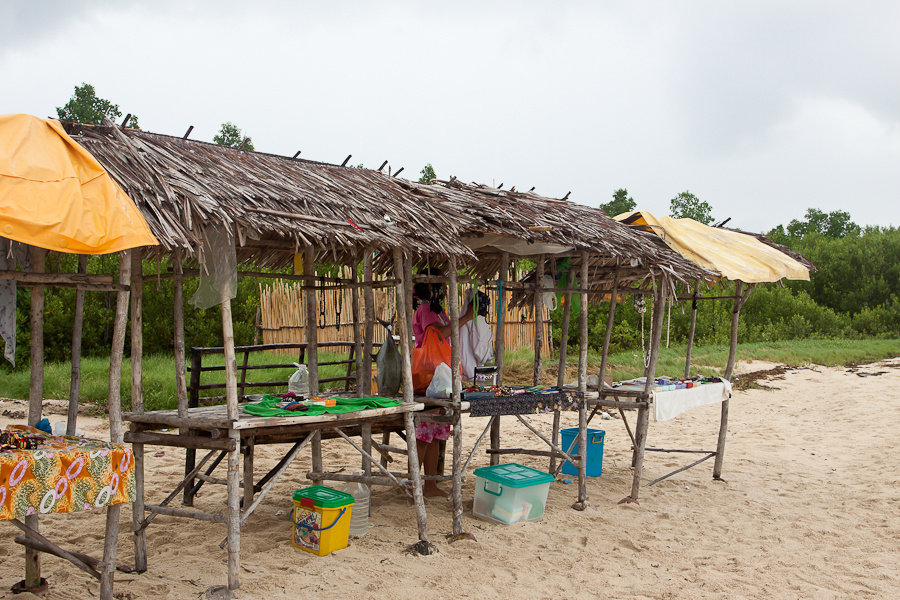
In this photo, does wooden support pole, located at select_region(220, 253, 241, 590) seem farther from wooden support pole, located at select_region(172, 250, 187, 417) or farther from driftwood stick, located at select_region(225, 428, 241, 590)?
wooden support pole, located at select_region(172, 250, 187, 417)

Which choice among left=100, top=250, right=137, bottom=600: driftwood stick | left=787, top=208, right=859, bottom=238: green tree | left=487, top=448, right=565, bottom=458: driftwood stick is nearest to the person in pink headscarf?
left=487, top=448, right=565, bottom=458: driftwood stick

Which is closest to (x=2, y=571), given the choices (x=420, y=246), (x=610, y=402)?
(x=420, y=246)

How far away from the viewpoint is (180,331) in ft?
16.3

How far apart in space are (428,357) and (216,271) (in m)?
2.11

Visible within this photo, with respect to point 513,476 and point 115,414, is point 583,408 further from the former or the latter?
point 115,414

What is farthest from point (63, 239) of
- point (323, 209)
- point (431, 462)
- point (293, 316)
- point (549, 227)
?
point (293, 316)

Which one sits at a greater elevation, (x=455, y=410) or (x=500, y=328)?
(x=500, y=328)

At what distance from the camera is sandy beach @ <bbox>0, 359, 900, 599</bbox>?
15.4 feet

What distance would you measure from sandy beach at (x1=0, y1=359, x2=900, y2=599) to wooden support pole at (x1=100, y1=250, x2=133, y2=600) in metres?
0.48

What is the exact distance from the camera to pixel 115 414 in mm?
3926

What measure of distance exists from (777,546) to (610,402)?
174 cm

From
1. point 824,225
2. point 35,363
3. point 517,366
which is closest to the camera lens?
point 35,363

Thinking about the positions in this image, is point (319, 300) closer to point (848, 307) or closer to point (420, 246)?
point (420, 246)

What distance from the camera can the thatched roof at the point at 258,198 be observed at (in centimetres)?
420
